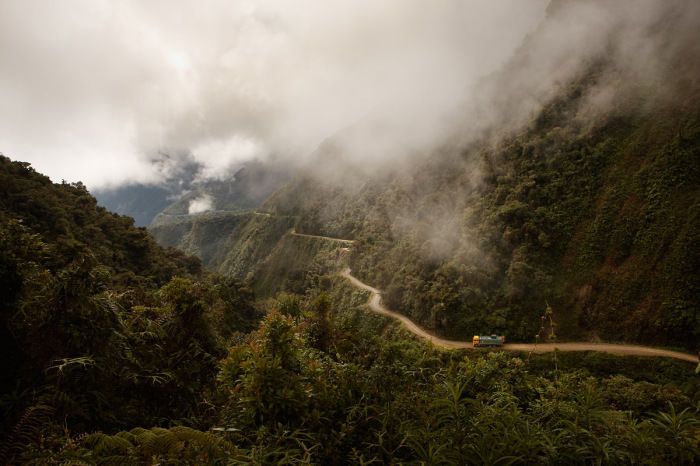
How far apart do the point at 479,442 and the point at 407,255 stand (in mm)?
63229

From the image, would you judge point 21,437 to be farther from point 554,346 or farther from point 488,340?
point 554,346

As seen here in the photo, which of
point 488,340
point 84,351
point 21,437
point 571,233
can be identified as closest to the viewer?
point 21,437

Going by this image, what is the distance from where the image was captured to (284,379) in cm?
509

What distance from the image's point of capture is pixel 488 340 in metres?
42.6

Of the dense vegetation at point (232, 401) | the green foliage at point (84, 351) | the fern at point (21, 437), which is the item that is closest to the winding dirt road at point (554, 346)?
the green foliage at point (84, 351)

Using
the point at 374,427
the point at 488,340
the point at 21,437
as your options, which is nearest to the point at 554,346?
the point at 488,340

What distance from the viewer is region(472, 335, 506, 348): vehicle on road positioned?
139ft

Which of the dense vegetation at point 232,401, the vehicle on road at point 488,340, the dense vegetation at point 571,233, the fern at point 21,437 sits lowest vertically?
the fern at point 21,437

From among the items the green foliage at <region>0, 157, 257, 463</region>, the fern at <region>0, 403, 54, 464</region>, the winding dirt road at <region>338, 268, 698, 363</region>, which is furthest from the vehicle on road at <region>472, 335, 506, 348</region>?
the fern at <region>0, 403, 54, 464</region>

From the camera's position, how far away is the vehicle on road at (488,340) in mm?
42500

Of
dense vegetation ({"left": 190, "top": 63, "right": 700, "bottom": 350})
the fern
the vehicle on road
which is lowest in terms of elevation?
the fern

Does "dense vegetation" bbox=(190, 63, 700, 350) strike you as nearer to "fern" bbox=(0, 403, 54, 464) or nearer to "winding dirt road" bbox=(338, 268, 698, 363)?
"winding dirt road" bbox=(338, 268, 698, 363)

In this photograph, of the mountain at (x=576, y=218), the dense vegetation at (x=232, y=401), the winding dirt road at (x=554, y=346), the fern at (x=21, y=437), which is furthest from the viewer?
the mountain at (x=576, y=218)

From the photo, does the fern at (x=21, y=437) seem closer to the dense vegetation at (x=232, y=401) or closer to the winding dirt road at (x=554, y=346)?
the dense vegetation at (x=232, y=401)
